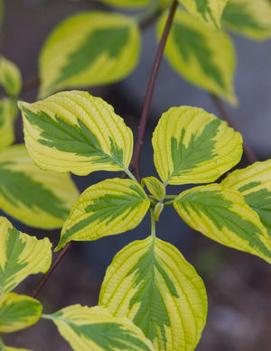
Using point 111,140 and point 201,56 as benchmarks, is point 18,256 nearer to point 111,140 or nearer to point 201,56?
point 111,140

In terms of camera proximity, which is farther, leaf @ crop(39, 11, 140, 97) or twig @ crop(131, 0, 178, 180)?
leaf @ crop(39, 11, 140, 97)

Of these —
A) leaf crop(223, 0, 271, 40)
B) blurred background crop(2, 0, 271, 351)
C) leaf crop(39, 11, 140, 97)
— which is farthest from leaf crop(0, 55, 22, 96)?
blurred background crop(2, 0, 271, 351)

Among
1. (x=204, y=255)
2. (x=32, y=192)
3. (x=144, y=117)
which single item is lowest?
(x=204, y=255)

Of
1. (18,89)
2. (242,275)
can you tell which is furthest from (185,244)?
(18,89)

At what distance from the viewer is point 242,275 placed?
2.70 metres

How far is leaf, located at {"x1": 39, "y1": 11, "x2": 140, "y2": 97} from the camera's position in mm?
1096

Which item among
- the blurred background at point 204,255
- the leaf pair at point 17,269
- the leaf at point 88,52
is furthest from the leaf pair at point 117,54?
the blurred background at point 204,255

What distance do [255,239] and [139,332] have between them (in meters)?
0.12

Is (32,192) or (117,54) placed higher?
(117,54)

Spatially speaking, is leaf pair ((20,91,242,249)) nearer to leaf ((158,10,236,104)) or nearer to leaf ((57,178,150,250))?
leaf ((57,178,150,250))

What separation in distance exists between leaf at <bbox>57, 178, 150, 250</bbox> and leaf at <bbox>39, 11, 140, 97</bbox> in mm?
518

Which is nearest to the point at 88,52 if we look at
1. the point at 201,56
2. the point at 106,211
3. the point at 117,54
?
the point at 117,54

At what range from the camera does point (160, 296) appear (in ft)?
1.94

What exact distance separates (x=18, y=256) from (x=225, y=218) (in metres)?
0.17
